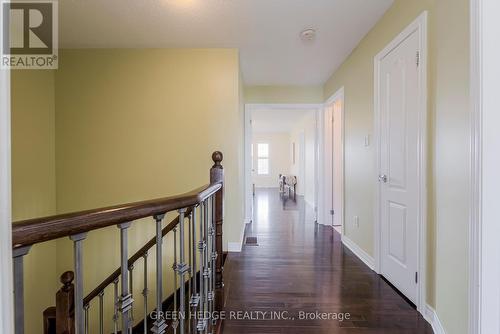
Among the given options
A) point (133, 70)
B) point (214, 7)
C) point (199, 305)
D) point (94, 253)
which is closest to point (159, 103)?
point (133, 70)

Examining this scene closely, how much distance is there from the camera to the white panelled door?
2012mm

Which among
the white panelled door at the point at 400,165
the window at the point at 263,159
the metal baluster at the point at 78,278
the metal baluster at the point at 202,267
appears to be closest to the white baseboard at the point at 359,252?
the white panelled door at the point at 400,165

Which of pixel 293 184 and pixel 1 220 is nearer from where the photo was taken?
pixel 1 220

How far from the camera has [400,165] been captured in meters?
2.18

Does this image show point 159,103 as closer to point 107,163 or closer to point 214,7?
point 107,163

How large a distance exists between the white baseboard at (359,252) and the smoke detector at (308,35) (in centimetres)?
240

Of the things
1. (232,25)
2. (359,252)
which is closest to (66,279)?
(232,25)

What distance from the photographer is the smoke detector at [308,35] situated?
8.73 ft

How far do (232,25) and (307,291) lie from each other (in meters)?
2.60

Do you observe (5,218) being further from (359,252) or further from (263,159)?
(263,159)

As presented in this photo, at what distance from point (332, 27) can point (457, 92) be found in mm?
1591

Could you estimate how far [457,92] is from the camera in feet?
4.61

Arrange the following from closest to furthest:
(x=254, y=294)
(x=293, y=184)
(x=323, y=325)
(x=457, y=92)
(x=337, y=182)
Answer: (x=457, y=92)
(x=323, y=325)
(x=254, y=294)
(x=337, y=182)
(x=293, y=184)

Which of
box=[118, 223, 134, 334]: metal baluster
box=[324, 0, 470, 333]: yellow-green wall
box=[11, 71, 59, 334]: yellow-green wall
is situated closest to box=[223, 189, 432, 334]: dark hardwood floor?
box=[324, 0, 470, 333]: yellow-green wall
